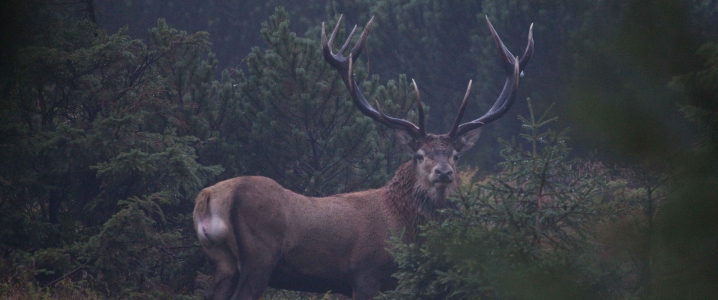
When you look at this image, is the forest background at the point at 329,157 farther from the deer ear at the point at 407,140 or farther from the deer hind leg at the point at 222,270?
the deer ear at the point at 407,140

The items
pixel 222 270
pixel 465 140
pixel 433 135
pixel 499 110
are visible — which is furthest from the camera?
pixel 499 110

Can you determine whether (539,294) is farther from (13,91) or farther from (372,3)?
(372,3)

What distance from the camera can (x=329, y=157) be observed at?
342 inches

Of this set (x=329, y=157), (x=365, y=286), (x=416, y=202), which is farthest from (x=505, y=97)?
(x=365, y=286)

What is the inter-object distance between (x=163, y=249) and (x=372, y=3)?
37.8 feet

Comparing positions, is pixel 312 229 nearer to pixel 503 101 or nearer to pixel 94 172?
pixel 94 172

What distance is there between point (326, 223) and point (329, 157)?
2158 mm

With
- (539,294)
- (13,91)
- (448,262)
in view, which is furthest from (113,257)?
(539,294)

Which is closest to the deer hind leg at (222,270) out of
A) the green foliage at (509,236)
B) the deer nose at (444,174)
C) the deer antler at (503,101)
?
the green foliage at (509,236)

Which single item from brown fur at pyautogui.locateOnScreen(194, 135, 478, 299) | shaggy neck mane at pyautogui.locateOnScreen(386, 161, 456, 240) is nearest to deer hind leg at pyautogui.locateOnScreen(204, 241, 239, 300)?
brown fur at pyautogui.locateOnScreen(194, 135, 478, 299)

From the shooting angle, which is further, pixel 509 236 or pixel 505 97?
pixel 505 97

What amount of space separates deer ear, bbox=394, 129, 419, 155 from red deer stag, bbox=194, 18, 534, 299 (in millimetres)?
11

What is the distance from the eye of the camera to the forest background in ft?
6.13

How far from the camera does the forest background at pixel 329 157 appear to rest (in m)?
1.87
